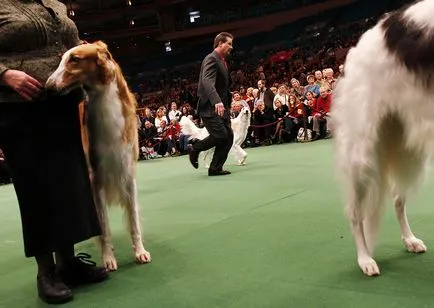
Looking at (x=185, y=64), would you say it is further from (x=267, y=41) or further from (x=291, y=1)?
(x=291, y=1)

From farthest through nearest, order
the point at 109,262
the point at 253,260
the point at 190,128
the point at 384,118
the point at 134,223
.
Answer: the point at 190,128 < the point at 134,223 < the point at 109,262 < the point at 253,260 < the point at 384,118

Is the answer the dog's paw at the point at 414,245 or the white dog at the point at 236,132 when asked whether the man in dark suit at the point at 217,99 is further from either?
the dog's paw at the point at 414,245

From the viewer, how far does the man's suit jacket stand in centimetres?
739

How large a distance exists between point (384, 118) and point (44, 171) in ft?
5.84

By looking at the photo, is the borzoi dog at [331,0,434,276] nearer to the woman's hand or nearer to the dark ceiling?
the woman's hand

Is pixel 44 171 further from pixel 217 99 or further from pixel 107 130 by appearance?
pixel 217 99

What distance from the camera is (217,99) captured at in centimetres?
736

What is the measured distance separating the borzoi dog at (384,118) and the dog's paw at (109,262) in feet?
4.95

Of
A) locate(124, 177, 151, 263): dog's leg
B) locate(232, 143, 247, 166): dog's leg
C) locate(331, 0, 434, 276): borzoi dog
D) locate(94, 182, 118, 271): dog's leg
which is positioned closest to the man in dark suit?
locate(232, 143, 247, 166): dog's leg

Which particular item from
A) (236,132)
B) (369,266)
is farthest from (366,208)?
(236,132)

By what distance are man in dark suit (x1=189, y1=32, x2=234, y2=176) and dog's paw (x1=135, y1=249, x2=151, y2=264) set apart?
4.12 meters

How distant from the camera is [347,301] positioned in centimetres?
236

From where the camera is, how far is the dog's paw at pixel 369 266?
268 centimetres

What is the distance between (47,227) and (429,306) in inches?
75.3
